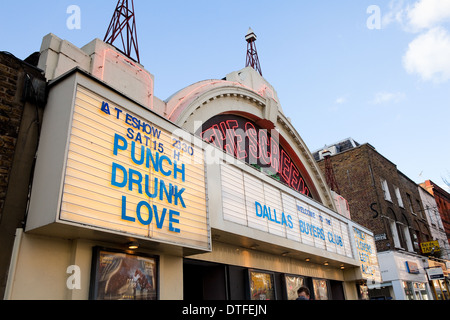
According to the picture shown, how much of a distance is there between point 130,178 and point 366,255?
15.1 metres

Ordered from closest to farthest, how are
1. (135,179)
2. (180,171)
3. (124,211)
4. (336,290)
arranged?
(124,211)
(135,179)
(180,171)
(336,290)

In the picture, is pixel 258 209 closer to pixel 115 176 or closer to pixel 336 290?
pixel 115 176

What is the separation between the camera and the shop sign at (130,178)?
577 cm

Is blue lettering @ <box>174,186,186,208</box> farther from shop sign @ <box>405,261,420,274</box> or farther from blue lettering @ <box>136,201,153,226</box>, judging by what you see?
shop sign @ <box>405,261,420,274</box>

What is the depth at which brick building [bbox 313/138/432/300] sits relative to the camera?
26500 mm

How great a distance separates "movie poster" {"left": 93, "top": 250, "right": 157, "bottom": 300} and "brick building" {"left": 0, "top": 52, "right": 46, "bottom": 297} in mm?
1448

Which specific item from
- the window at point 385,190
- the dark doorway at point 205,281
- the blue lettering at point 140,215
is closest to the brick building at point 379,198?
the window at point 385,190

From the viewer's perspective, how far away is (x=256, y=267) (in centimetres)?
1134

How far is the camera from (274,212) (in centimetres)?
1122

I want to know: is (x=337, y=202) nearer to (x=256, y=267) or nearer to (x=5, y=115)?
(x=256, y=267)

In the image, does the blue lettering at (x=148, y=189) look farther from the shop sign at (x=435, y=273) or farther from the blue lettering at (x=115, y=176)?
the shop sign at (x=435, y=273)

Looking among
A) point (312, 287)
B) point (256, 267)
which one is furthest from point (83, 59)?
point (312, 287)

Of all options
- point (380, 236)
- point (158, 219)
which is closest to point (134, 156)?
point (158, 219)

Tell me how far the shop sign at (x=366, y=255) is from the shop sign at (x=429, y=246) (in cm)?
1580
